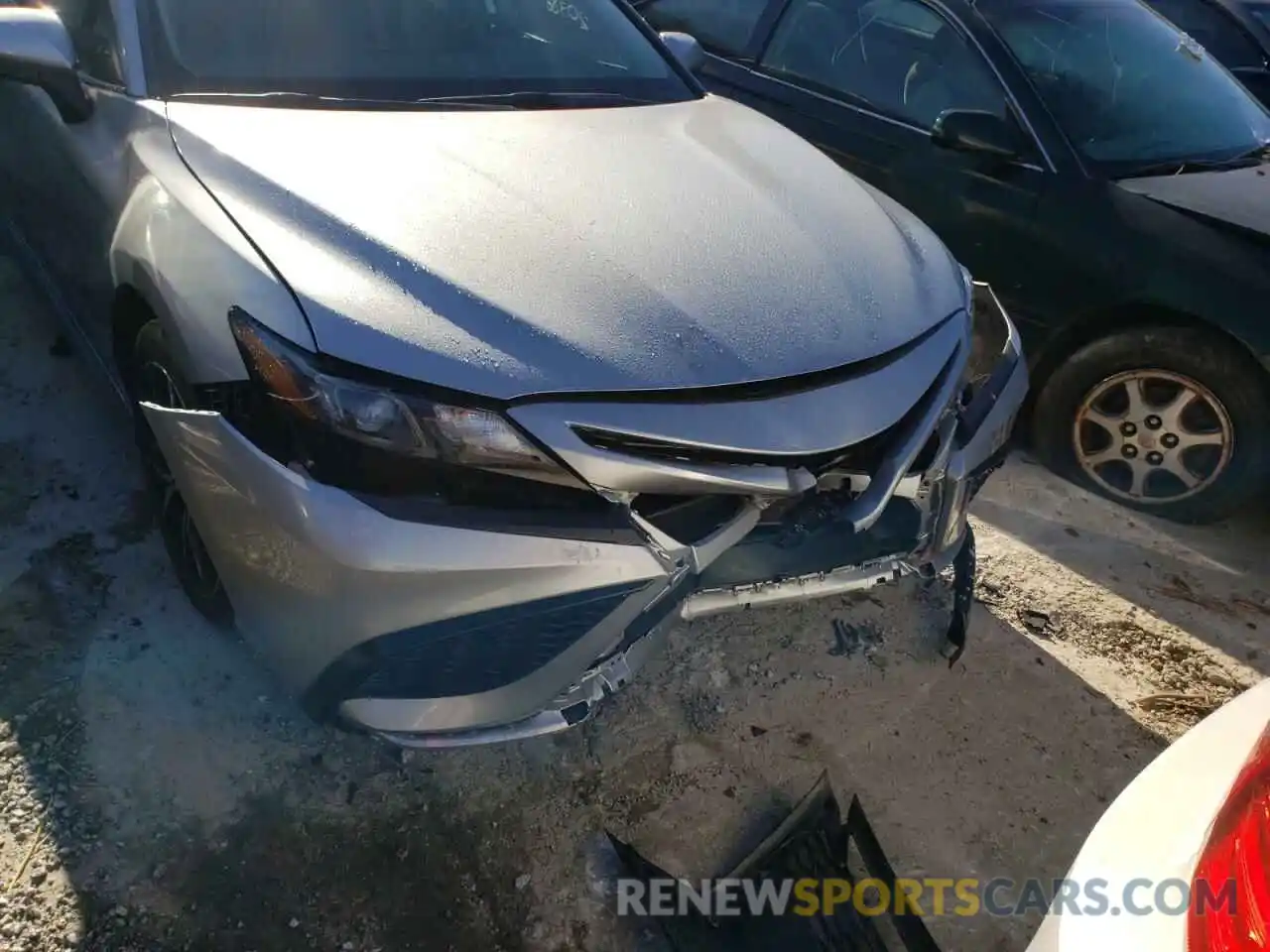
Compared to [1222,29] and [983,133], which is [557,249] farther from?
[1222,29]

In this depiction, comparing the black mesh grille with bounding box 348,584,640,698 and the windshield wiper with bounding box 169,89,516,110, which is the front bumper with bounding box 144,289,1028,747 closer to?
the black mesh grille with bounding box 348,584,640,698

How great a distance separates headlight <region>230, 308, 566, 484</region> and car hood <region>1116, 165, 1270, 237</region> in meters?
2.55

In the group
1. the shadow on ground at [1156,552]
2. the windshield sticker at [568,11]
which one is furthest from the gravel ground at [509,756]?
the windshield sticker at [568,11]

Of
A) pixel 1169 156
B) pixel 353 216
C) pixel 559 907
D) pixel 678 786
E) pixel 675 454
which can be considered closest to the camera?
pixel 675 454

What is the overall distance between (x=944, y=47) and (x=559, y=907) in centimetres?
317

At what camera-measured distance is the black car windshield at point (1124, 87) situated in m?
3.31

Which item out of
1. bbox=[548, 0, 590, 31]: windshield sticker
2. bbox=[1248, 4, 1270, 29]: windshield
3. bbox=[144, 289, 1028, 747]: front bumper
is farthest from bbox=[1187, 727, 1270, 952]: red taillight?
bbox=[1248, 4, 1270, 29]: windshield

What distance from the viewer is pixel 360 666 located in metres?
1.64

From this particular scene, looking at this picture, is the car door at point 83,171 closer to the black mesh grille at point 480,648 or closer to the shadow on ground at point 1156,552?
the black mesh grille at point 480,648

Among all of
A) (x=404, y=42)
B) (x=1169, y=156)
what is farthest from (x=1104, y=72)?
(x=404, y=42)

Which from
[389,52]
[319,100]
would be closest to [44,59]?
[319,100]

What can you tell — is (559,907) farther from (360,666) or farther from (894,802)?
(894,802)

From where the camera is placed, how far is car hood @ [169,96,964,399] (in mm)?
1591

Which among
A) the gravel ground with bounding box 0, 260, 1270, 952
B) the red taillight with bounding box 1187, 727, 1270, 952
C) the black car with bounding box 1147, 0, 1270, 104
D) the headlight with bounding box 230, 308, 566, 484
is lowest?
the gravel ground with bounding box 0, 260, 1270, 952
